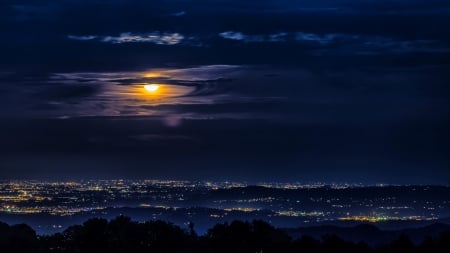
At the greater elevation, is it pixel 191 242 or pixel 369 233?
pixel 191 242

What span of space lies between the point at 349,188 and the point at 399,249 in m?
106

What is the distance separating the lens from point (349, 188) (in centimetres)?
14700

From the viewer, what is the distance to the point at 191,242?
4675 cm

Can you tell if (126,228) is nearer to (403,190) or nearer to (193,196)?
(403,190)

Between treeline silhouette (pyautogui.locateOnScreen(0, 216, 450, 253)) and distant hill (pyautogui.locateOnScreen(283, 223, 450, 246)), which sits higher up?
treeline silhouette (pyautogui.locateOnScreen(0, 216, 450, 253))

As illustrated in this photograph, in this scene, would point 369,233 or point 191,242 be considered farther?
point 369,233

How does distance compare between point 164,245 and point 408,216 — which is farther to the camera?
point 408,216

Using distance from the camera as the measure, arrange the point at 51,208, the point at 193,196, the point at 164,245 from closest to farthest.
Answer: the point at 164,245, the point at 51,208, the point at 193,196

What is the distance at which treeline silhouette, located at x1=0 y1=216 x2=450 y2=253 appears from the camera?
141 ft

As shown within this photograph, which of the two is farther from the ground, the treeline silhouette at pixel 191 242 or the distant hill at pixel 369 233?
the treeline silhouette at pixel 191 242

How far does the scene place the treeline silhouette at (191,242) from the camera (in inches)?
1697

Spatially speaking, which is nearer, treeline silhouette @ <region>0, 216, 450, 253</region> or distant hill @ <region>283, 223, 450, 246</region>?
treeline silhouette @ <region>0, 216, 450, 253</region>

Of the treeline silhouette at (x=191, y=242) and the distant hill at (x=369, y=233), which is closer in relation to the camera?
the treeline silhouette at (x=191, y=242)

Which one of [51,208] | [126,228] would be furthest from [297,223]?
[126,228]
